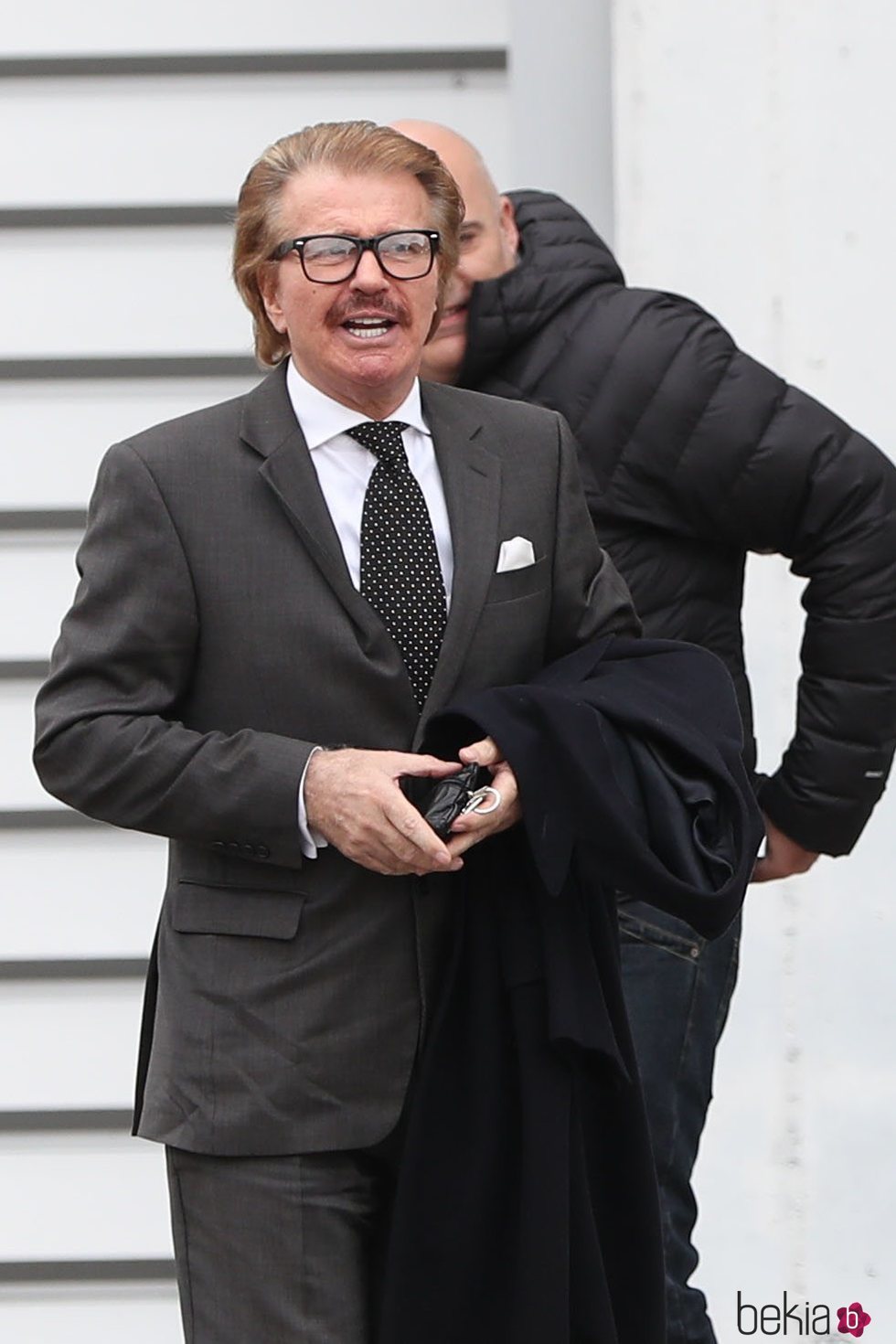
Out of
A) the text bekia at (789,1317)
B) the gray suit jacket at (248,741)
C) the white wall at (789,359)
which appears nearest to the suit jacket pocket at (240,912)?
the gray suit jacket at (248,741)

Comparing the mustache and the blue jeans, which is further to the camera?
the blue jeans

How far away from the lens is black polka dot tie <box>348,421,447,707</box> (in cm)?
256

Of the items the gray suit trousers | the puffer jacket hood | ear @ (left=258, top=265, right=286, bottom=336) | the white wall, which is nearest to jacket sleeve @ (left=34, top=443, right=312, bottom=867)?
ear @ (left=258, top=265, right=286, bottom=336)

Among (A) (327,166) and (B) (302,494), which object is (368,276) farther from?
(B) (302,494)

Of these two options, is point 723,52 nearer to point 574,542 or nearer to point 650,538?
point 650,538

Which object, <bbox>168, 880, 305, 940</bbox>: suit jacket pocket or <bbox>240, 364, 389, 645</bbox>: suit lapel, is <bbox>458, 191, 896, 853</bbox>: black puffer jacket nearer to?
<bbox>240, 364, 389, 645</bbox>: suit lapel

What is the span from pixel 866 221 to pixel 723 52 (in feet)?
1.37

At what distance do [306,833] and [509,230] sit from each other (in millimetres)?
1248

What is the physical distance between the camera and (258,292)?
8.70ft

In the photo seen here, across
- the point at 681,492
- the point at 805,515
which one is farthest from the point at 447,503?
the point at 805,515

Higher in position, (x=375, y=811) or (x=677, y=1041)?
(x=375, y=811)

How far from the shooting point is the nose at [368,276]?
Result: 2504 mm

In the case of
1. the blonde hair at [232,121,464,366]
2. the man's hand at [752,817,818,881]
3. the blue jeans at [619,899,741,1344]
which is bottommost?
the blue jeans at [619,899,741,1344]

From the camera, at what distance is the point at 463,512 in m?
2.62
